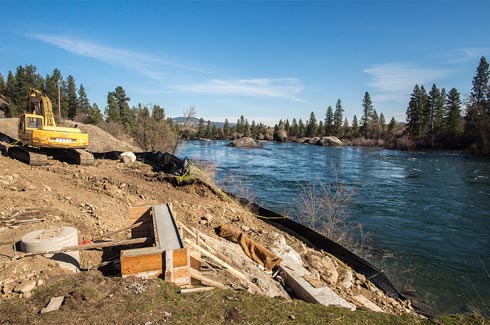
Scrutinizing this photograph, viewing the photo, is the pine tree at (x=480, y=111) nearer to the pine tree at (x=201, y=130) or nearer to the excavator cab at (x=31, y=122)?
the excavator cab at (x=31, y=122)

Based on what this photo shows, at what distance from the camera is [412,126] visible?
58312 mm

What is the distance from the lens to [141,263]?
3945 mm

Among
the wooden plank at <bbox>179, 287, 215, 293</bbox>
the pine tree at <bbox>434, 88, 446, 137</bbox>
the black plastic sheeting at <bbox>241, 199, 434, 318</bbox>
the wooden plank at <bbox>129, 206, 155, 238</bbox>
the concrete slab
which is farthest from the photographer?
the pine tree at <bbox>434, 88, 446, 137</bbox>

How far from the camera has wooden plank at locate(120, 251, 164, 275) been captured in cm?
389

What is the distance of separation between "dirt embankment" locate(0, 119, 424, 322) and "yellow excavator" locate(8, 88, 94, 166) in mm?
731

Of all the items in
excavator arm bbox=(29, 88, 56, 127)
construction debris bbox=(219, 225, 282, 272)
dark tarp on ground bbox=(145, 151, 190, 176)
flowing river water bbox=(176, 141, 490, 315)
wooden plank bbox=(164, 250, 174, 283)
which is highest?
excavator arm bbox=(29, 88, 56, 127)

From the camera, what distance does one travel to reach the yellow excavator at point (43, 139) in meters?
11.8

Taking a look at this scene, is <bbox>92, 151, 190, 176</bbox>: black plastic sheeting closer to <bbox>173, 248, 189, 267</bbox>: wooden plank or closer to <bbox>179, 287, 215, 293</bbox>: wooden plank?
<bbox>173, 248, 189, 267</bbox>: wooden plank

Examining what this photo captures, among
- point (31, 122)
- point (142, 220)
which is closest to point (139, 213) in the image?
point (142, 220)

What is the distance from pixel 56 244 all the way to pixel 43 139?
9281 mm

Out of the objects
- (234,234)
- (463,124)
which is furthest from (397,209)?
(463,124)

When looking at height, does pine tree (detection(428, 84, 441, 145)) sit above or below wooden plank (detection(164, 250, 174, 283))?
above

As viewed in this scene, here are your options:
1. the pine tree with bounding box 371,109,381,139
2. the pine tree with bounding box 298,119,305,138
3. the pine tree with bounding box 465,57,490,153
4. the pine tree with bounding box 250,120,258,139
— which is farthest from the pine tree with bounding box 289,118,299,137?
the pine tree with bounding box 465,57,490,153

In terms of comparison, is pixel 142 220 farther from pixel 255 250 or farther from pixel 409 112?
pixel 409 112
